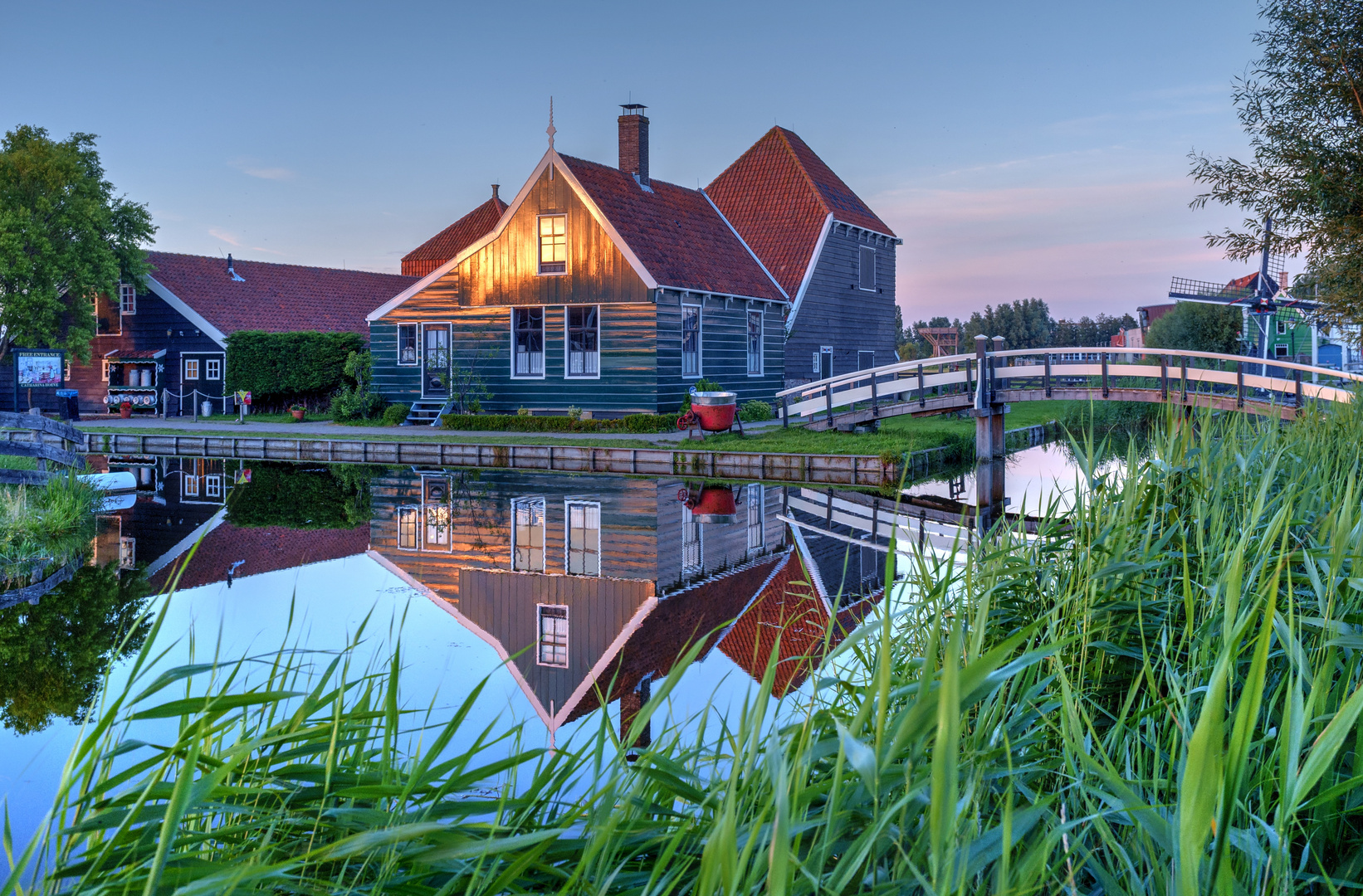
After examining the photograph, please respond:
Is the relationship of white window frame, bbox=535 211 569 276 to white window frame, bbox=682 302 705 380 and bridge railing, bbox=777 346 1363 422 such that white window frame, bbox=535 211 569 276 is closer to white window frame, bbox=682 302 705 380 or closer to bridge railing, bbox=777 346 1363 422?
white window frame, bbox=682 302 705 380

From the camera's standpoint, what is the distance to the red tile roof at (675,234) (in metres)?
22.7

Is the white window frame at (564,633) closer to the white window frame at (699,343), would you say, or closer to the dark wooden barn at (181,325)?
the white window frame at (699,343)

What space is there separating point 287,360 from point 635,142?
11312 mm

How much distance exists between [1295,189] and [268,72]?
68.5ft

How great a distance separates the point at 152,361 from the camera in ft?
104

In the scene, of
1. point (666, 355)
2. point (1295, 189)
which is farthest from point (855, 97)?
point (1295, 189)

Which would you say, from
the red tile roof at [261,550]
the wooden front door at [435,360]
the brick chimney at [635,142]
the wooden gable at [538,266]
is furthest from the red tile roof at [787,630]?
the brick chimney at [635,142]

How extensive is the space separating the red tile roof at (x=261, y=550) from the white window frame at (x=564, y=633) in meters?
2.55

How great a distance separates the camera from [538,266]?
2314cm

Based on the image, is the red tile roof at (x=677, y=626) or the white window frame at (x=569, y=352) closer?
the red tile roof at (x=677, y=626)

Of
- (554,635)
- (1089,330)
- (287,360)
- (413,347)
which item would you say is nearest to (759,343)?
(413,347)

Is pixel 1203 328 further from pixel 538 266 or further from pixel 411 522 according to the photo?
pixel 411 522

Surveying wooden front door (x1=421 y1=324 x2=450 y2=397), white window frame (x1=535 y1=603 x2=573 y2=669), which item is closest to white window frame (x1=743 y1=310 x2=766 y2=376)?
wooden front door (x1=421 y1=324 x2=450 y2=397)

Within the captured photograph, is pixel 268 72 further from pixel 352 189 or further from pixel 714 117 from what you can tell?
pixel 714 117
